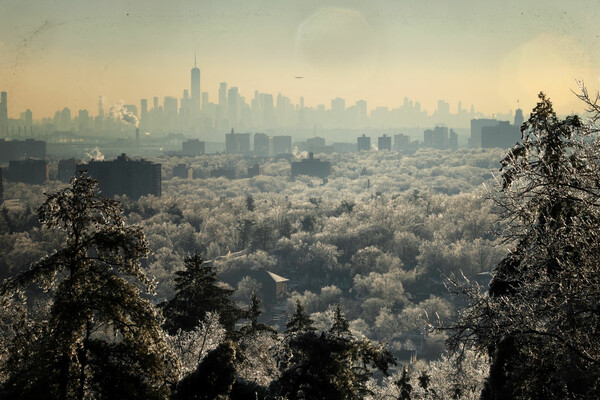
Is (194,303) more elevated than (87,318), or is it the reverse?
(87,318)

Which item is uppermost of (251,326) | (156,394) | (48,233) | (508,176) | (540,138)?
(540,138)

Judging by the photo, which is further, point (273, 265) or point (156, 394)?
point (273, 265)

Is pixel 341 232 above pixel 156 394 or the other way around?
the other way around

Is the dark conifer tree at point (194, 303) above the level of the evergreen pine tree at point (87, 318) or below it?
below

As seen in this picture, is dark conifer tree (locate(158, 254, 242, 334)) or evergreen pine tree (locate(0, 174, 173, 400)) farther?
dark conifer tree (locate(158, 254, 242, 334))

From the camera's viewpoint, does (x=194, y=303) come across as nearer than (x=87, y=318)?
No

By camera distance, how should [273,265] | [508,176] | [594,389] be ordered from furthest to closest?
[273,265]
[508,176]
[594,389]

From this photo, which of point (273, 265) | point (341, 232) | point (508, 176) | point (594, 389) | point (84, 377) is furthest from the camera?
point (341, 232)

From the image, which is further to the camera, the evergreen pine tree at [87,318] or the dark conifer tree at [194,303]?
the dark conifer tree at [194,303]

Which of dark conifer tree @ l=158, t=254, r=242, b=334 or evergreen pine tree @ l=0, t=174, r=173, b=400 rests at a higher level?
evergreen pine tree @ l=0, t=174, r=173, b=400

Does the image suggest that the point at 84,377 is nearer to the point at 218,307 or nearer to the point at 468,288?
the point at 468,288

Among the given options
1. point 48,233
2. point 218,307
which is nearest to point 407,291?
point 48,233
